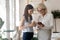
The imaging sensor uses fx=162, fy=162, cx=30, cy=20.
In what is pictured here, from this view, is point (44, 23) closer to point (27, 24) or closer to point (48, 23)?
point (48, 23)

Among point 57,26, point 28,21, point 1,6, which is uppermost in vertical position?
point 1,6

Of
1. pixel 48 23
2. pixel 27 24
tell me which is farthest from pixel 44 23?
pixel 27 24

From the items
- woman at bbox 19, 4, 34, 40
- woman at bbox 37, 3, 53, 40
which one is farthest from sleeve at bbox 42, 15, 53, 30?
woman at bbox 19, 4, 34, 40

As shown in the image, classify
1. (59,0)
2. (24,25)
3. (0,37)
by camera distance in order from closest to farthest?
(0,37)
(24,25)
(59,0)

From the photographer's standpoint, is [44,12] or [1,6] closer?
[1,6]

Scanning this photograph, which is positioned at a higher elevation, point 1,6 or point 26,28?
point 1,6

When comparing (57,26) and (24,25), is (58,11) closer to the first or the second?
(57,26)

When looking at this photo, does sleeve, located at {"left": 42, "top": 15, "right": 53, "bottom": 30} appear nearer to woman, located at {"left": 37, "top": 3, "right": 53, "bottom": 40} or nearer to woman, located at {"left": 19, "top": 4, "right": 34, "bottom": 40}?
woman, located at {"left": 37, "top": 3, "right": 53, "bottom": 40}

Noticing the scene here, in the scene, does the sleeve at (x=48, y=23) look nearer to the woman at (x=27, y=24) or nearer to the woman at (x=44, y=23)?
the woman at (x=44, y=23)

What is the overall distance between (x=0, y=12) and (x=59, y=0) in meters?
3.35

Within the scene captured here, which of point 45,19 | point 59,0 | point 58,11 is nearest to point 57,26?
point 58,11

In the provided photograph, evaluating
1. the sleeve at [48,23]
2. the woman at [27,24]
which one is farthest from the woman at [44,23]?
the woman at [27,24]

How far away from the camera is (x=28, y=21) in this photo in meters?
2.09

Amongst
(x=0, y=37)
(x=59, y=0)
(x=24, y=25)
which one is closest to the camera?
(x=0, y=37)
